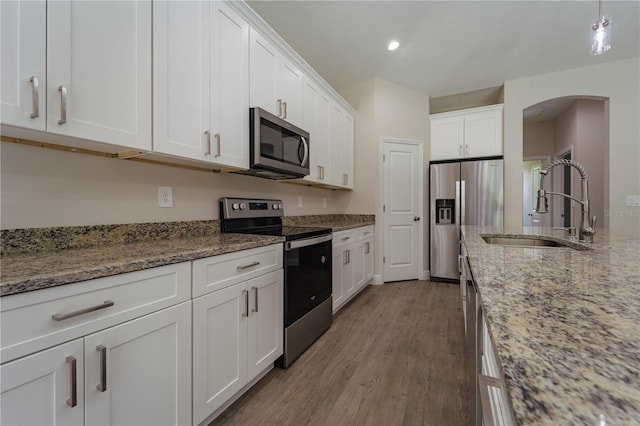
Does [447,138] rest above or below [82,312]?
above

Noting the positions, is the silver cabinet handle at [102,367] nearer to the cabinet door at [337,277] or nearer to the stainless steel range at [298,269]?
the stainless steel range at [298,269]

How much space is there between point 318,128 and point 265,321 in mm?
1990

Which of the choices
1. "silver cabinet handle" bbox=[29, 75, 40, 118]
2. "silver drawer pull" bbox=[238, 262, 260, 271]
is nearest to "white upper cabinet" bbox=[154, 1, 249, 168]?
"silver cabinet handle" bbox=[29, 75, 40, 118]

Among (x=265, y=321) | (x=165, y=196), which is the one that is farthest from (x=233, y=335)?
(x=165, y=196)

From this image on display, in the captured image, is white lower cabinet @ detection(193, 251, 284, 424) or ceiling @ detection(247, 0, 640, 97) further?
ceiling @ detection(247, 0, 640, 97)

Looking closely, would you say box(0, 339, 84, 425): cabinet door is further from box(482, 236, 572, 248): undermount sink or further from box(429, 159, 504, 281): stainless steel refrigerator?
box(429, 159, 504, 281): stainless steel refrigerator

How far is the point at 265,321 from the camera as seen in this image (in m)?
1.58

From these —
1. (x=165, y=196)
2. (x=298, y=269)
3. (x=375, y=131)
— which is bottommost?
(x=298, y=269)

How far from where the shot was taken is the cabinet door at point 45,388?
0.70m

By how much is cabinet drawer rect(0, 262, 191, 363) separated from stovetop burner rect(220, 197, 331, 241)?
827 millimetres

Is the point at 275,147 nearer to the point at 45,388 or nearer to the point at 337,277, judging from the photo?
the point at 337,277

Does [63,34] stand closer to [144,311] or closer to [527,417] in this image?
[144,311]

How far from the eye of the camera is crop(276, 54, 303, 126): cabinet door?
218 centimetres

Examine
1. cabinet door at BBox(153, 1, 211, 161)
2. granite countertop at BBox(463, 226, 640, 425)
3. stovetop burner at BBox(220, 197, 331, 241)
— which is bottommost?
granite countertop at BBox(463, 226, 640, 425)
